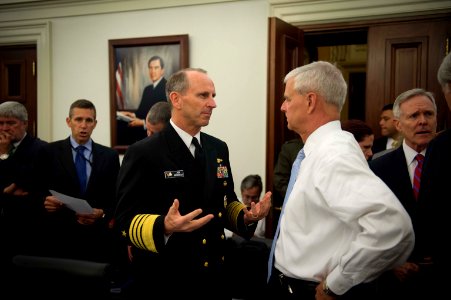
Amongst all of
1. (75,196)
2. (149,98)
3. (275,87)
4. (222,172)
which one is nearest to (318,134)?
(222,172)

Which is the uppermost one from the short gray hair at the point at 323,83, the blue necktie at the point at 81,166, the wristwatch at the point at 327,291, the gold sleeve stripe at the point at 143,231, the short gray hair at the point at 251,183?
the short gray hair at the point at 323,83

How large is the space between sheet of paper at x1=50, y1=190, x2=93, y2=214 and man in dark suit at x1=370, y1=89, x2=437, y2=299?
Answer: 1.70 metres

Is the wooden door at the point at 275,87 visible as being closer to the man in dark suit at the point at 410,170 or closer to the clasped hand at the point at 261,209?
the man in dark suit at the point at 410,170

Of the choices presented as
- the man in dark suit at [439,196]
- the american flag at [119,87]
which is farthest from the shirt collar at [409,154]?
the american flag at [119,87]

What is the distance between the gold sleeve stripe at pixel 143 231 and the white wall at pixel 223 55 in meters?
→ 2.84

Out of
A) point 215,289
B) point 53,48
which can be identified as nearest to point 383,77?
point 215,289

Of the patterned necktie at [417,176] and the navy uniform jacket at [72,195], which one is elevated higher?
the patterned necktie at [417,176]

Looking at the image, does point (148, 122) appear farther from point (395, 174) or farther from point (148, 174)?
point (395, 174)

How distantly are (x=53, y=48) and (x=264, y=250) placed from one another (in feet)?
12.1

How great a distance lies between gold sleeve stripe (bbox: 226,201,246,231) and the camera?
2131 millimetres

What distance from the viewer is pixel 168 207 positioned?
1.90 meters

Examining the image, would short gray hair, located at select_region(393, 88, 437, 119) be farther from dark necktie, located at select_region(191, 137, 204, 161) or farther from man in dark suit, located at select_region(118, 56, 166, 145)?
man in dark suit, located at select_region(118, 56, 166, 145)

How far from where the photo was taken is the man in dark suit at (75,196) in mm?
2920

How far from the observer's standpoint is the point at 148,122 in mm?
2998
